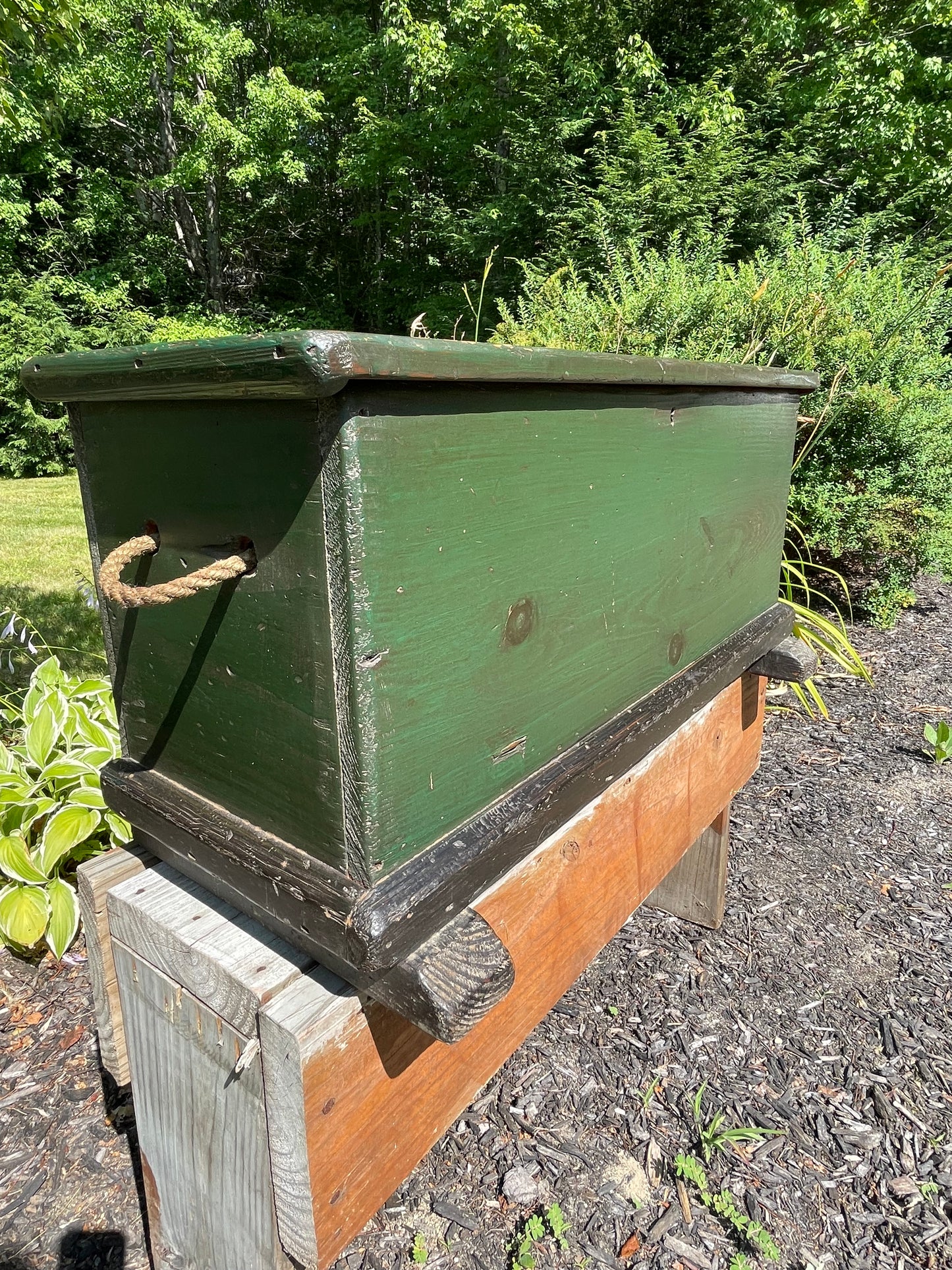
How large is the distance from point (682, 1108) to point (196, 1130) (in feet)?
3.88

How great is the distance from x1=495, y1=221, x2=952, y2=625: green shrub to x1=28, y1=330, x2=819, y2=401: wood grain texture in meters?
2.81

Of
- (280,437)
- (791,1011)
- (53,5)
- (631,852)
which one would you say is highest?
(53,5)

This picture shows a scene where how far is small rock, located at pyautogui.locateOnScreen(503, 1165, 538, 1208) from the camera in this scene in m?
1.39

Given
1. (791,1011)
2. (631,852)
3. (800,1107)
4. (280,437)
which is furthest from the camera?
(791,1011)

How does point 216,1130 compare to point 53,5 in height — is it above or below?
below

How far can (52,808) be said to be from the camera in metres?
1.97

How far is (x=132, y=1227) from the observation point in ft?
4.45

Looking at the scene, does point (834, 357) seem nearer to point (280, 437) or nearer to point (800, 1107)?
point (800, 1107)

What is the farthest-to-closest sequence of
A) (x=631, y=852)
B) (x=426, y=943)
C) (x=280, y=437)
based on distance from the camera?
1. (x=631, y=852)
2. (x=426, y=943)
3. (x=280, y=437)

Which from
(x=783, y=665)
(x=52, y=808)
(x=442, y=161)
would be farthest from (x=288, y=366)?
(x=442, y=161)

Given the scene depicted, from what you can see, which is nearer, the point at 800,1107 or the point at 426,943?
the point at 426,943

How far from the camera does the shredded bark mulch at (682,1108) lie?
1.33 metres

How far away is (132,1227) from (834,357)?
13.0 feet

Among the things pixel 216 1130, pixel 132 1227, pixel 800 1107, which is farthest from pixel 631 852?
pixel 132 1227
